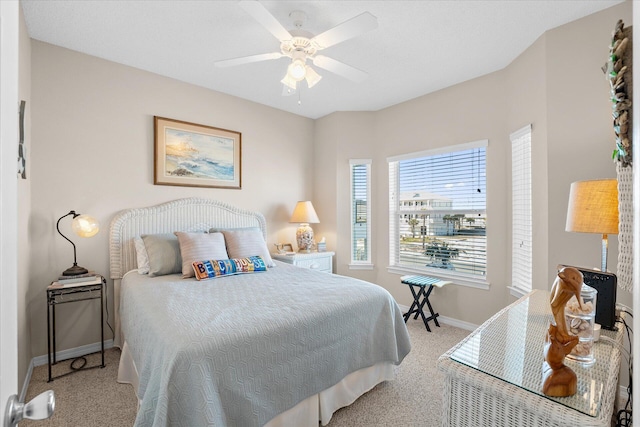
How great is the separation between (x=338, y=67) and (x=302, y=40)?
0.35 meters

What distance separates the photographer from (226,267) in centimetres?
275

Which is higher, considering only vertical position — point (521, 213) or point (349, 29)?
point (349, 29)

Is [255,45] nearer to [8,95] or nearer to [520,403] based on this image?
[8,95]

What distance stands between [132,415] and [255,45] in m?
2.89

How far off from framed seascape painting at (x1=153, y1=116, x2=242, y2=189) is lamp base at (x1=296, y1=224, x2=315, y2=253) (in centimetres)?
102

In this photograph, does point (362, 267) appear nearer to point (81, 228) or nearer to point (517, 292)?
point (517, 292)

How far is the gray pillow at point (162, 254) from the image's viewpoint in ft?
8.95

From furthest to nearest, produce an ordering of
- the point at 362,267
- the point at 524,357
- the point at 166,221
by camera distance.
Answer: the point at 362,267 → the point at 166,221 → the point at 524,357

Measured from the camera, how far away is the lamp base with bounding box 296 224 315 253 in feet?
13.6

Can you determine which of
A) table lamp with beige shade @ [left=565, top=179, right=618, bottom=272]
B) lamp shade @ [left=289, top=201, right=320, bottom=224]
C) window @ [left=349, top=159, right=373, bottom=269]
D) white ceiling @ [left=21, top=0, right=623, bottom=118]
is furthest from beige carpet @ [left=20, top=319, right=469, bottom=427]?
white ceiling @ [left=21, top=0, right=623, bottom=118]

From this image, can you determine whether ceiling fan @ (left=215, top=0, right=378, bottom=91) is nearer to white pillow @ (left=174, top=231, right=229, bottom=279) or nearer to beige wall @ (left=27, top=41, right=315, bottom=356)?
beige wall @ (left=27, top=41, right=315, bottom=356)

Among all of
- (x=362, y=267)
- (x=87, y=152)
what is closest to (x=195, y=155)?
(x=87, y=152)

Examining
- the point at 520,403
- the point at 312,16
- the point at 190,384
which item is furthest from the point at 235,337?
the point at 312,16

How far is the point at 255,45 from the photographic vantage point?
2664 millimetres
